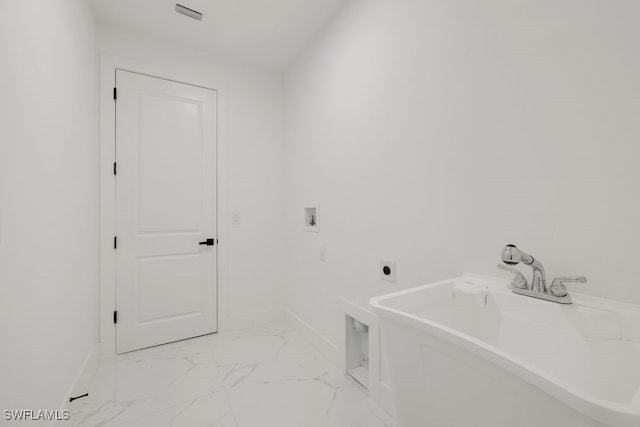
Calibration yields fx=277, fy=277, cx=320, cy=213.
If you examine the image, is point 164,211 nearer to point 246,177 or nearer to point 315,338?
point 246,177

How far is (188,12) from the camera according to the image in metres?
2.00

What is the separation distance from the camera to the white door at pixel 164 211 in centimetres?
218

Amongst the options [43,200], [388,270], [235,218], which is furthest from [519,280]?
[235,218]

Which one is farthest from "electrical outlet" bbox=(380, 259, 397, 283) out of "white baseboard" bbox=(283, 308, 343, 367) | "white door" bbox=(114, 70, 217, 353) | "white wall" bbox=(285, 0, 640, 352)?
"white door" bbox=(114, 70, 217, 353)

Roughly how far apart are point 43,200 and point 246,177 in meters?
1.60

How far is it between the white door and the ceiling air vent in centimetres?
55

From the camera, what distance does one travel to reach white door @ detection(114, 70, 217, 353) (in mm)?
2182

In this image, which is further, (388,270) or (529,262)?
(388,270)

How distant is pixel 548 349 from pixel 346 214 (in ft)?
4.20

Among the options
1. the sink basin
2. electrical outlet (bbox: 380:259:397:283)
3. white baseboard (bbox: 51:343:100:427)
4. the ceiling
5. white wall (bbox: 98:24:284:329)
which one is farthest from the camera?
white wall (bbox: 98:24:284:329)

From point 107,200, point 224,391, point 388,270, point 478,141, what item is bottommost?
point 224,391

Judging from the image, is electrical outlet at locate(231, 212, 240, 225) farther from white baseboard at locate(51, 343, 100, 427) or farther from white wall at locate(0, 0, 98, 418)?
white baseboard at locate(51, 343, 100, 427)

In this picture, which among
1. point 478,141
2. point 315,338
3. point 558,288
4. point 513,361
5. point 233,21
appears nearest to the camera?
point 513,361

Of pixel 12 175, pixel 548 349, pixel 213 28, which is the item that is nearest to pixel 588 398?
pixel 548 349
